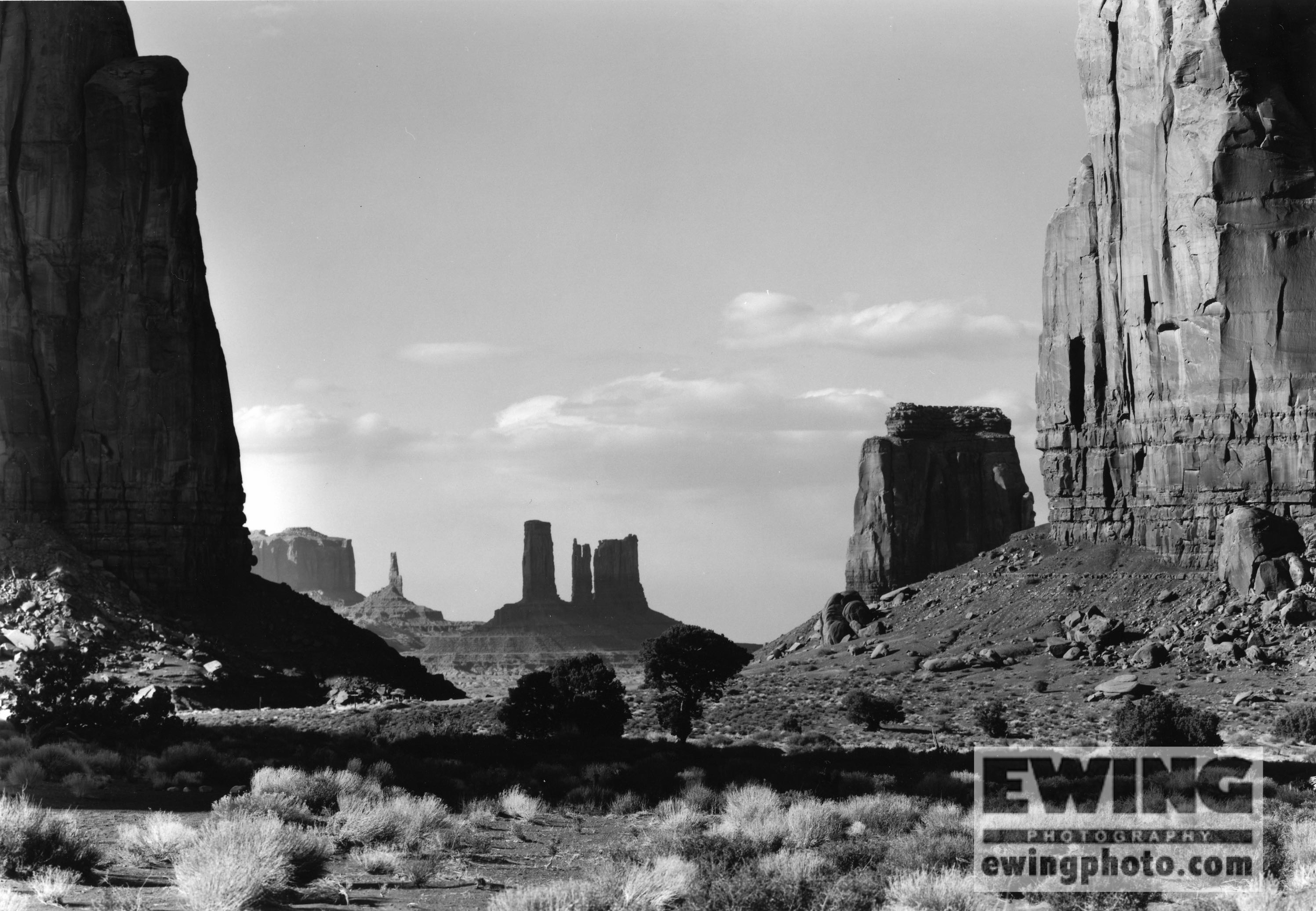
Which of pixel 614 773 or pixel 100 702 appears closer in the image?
pixel 614 773

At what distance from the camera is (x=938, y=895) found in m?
19.3

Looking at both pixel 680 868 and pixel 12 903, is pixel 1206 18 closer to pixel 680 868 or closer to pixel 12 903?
pixel 680 868

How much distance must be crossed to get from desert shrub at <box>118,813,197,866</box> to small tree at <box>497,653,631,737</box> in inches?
884

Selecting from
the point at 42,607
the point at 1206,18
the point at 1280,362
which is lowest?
the point at 42,607

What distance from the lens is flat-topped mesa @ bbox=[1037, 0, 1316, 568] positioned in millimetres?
67375

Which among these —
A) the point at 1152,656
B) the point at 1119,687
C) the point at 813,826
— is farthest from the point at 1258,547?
the point at 813,826

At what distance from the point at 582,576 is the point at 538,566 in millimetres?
6640

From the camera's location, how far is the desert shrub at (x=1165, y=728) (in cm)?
4112

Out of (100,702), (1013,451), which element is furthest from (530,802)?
(1013,451)

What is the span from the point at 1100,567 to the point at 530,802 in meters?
48.4

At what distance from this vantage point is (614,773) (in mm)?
35125

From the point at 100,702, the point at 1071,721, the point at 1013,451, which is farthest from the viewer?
the point at 1013,451

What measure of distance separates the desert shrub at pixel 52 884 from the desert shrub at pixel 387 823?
210 inches

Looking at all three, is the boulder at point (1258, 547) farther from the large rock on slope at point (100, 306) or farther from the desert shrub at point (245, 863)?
the desert shrub at point (245, 863)
